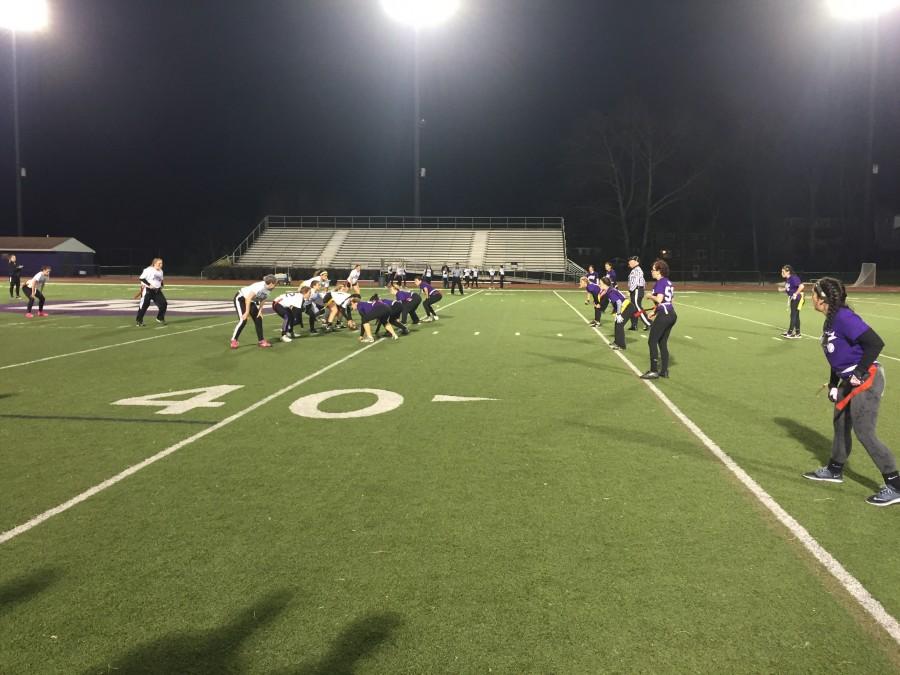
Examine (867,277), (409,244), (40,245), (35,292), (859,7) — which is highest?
(859,7)

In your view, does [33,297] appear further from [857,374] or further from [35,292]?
[857,374]

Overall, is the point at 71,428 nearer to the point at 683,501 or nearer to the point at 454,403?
the point at 454,403

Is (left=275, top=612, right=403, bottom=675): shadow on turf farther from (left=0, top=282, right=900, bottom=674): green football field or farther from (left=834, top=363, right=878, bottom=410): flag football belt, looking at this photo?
(left=834, top=363, right=878, bottom=410): flag football belt

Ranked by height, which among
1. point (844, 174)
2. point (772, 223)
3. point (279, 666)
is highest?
point (844, 174)

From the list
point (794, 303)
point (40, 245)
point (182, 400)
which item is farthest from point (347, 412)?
point (40, 245)

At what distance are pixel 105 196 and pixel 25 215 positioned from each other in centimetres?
923

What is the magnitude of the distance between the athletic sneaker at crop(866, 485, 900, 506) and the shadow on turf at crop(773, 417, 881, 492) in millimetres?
302

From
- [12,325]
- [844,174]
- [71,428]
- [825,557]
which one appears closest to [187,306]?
[12,325]

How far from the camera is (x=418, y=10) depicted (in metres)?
43.0

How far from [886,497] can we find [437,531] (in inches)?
136

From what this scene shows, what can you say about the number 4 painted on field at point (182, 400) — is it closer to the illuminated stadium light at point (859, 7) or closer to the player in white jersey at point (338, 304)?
the player in white jersey at point (338, 304)

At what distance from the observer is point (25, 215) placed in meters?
72.2

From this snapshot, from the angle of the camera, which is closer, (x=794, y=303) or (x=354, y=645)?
(x=354, y=645)

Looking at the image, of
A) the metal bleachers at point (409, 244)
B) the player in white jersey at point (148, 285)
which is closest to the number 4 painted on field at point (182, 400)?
the player in white jersey at point (148, 285)
